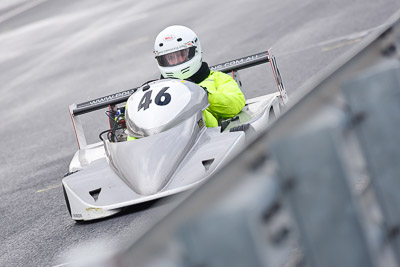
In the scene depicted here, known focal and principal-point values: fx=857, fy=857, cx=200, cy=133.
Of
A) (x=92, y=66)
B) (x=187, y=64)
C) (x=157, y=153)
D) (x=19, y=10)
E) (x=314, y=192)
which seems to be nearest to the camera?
(x=314, y=192)

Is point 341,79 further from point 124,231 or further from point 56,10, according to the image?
point 56,10

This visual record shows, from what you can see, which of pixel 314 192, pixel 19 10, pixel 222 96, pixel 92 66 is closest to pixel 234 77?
pixel 222 96

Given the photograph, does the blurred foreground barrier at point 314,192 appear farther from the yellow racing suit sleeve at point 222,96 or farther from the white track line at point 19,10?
the white track line at point 19,10

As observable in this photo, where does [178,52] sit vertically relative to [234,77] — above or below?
above

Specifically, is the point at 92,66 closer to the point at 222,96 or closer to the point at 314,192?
the point at 222,96

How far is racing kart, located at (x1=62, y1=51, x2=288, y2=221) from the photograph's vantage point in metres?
6.33

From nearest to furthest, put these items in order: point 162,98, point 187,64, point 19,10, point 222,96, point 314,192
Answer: point 314,192 → point 162,98 → point 222,96 → point 187,64 → point 19,10

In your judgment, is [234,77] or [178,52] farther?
[234,77]

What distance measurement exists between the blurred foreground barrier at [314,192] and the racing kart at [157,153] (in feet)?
11.1

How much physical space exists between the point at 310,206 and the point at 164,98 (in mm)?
4764

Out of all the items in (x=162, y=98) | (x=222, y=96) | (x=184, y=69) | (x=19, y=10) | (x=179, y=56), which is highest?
(x=19, y=10)

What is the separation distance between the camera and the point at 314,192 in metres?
2.38

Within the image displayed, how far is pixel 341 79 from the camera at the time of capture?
277cm

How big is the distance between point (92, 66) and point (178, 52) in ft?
30.0
